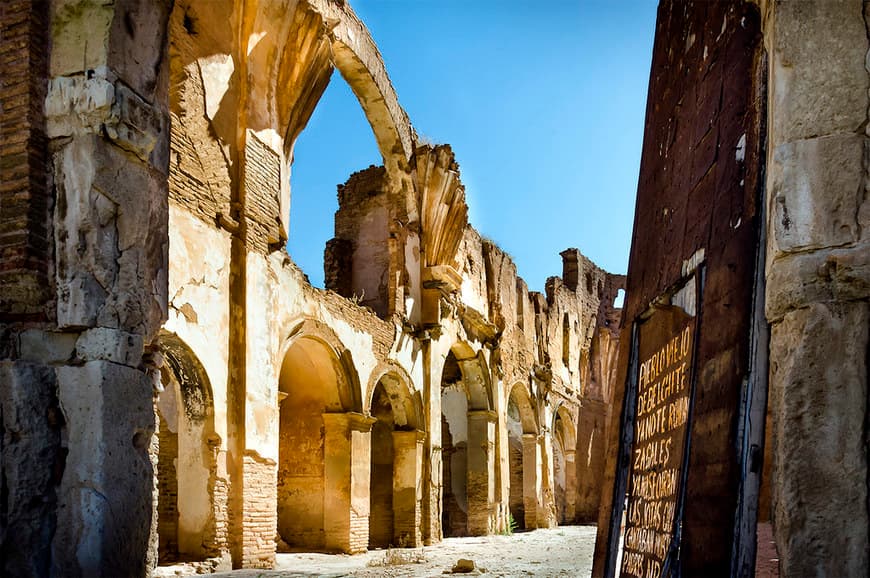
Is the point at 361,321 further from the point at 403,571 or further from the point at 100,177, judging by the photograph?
the point at 100,177

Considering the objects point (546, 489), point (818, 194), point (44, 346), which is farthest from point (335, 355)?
point (546, 489)

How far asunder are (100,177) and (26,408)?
1.31 m

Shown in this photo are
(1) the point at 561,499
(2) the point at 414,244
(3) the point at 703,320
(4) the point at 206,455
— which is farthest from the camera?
(1) the point at 561,499

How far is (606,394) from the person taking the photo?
28.8 m

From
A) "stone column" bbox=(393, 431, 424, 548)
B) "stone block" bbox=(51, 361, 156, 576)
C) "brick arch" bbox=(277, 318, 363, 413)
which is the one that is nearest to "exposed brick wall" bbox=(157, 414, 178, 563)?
"brick arch" bbox=(277, 318, 363, 413)

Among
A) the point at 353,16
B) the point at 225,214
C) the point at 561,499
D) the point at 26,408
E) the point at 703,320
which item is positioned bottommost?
the point at 561,499

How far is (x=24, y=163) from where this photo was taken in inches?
181

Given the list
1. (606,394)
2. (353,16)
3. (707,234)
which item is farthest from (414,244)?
(606,394)

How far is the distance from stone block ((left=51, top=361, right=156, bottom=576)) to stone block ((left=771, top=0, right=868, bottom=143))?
11.6 feet

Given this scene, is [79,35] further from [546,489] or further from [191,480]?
[546,489]

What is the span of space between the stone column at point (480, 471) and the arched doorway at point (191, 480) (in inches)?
387

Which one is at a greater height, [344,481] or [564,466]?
[344,481]

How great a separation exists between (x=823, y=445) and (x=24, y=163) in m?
4.19

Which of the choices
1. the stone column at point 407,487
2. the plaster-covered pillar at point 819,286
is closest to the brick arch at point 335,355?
the stone column at point 407,487
